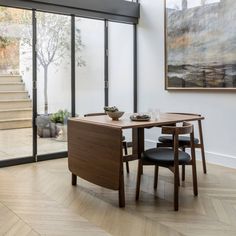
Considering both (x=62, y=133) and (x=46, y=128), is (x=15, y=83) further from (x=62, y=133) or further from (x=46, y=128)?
(x=62, y=133)

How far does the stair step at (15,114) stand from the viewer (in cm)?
459

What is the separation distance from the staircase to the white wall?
198 cm

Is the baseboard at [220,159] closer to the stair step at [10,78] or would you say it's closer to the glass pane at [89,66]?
→ the glass pane at [89,66]

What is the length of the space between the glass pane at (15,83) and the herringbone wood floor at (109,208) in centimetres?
68

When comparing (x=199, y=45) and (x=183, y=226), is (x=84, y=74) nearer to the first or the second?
(x=199, y=45)

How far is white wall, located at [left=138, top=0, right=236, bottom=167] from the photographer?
4.52 meters

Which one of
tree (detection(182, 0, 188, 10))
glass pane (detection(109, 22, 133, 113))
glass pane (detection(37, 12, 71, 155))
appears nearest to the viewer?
glass pane (detection(37, 12, 71, 155))

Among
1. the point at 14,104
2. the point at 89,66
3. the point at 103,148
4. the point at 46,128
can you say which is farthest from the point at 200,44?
the point at 14,104

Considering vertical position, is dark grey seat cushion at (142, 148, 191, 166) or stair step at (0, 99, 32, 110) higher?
stair step at (0, 99, 32, 110)

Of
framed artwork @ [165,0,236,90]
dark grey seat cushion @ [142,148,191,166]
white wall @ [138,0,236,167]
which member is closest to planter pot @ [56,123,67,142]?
white wall @ [138,0,236,167]

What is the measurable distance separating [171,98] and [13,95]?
237 cm

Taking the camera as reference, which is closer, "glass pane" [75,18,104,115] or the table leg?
the table leg

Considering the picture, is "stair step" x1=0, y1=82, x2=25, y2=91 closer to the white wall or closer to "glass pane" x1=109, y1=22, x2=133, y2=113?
"glass pane" x1=109, y1=22, x2=133, y2=113

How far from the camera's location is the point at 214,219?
2754 mm
